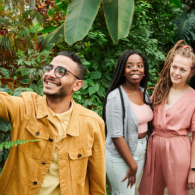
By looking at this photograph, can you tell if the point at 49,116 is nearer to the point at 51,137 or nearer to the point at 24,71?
the point at 51,137

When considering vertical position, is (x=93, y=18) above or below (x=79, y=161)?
above

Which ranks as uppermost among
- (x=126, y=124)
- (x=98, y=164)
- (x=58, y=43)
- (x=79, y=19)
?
(x=79, y=19)

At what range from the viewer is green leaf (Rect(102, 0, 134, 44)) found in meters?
2.36

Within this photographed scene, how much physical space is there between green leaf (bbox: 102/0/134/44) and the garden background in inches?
1.0

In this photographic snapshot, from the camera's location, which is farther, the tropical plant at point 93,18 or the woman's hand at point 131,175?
the tropical plant at point 93,18

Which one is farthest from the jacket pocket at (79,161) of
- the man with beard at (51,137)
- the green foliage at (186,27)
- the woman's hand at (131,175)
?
the green foliage at (186,27)

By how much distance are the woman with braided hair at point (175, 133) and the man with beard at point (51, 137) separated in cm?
93

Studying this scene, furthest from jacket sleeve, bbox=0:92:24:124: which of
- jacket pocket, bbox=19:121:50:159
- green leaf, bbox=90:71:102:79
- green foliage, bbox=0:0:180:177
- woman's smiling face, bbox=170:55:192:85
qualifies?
green leaf, bbox=90:71:102:79

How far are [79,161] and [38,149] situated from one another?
0.96 feet

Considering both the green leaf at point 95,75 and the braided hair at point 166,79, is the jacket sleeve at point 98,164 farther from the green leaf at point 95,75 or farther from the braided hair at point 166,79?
the green leaf at point 95,75

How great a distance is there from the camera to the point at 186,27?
22.8 feet

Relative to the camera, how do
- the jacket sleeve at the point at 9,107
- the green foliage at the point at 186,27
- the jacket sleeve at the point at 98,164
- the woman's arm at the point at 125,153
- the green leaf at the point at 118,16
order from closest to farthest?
the jacket sleeve at the point at 9,107 < the jacket sleeve at the point at 98,164 < the woman's arm at the point at 125,153 < the green leaf at the point at 118,16 < the green foliage at the point at 186,27

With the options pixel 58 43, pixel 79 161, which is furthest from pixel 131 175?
pixel 58 43

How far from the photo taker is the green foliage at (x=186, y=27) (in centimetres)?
692
